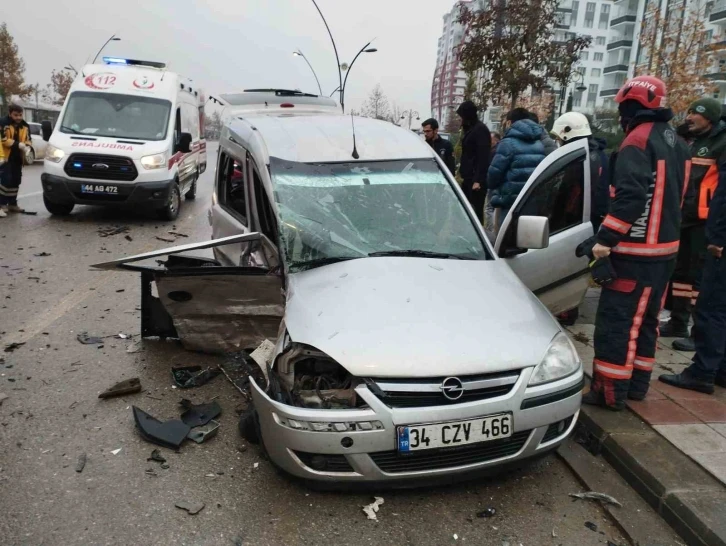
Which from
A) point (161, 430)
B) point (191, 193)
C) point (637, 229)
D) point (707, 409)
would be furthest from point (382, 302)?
point (191, 193)

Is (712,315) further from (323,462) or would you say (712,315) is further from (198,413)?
(198,413)

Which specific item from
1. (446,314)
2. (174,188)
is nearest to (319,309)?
(446,314)

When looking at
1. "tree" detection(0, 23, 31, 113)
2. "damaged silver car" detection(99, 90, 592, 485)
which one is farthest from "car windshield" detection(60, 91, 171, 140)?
"tree" detection(0, 23, 31, 113)

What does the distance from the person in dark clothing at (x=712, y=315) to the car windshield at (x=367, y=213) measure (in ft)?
5.58

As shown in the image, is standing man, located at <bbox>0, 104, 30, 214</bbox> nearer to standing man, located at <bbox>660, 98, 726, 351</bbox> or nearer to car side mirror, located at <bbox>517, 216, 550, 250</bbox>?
car side mirror, located at <bbox>517, 216, 550, 250</bbox>

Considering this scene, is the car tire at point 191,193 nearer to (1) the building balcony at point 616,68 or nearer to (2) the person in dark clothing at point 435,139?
(2) the person in dark clothing at point 435,139

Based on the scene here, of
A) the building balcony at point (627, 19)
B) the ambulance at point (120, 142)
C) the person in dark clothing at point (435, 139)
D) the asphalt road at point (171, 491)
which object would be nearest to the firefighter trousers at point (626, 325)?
the asphalt road at point (171, 491)

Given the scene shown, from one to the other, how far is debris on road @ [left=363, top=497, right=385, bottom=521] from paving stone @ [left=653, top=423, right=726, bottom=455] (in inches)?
69.3

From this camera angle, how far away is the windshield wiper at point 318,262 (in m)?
3.70

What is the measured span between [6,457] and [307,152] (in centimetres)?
260

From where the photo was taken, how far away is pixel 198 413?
389 centimetres

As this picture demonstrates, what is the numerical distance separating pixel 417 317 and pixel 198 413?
66.4 inches

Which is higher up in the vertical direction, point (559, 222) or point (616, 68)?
point (616, 68)

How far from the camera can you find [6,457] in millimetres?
3326
